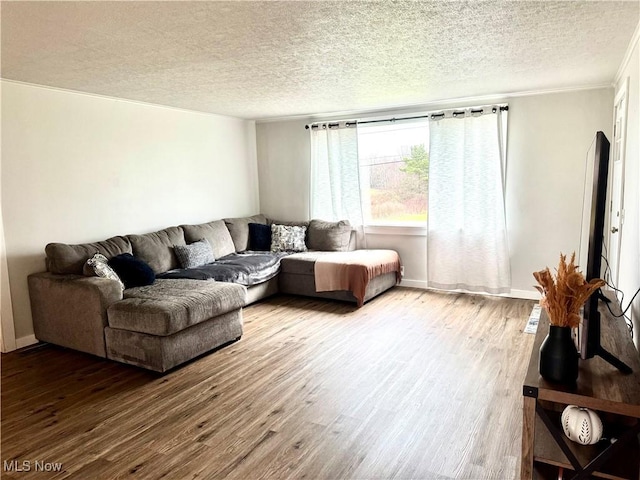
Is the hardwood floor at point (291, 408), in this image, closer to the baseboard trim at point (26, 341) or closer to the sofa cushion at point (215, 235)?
the baseboard trim at point (26, 341)

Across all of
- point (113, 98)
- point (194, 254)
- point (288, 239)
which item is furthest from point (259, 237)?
point (113, 98)

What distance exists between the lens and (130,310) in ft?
10.9

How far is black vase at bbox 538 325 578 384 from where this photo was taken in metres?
1.64

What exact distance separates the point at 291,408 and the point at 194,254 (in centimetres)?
254

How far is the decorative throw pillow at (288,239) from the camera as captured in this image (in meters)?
5.73

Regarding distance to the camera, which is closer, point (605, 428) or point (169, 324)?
point (605, 428)

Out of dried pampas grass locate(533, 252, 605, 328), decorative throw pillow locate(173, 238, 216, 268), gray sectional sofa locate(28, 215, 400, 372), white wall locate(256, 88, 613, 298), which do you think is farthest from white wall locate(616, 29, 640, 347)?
decorative throw pillow locate(173, 238, 216, 268)

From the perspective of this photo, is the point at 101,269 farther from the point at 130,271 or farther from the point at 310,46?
the point at 310,46

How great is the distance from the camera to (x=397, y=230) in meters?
5.64

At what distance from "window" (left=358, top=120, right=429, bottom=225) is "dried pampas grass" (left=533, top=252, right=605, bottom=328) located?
3906mm

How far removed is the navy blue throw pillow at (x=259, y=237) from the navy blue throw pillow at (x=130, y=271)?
2024mm

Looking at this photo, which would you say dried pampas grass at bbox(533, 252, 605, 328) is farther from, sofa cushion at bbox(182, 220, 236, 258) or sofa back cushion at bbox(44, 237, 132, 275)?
sofa cushion at bbox(182, 220, 236, 258)

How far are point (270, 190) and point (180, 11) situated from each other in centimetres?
434

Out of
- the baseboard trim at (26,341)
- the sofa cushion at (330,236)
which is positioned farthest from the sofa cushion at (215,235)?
the baseboard trim at (26,341)
